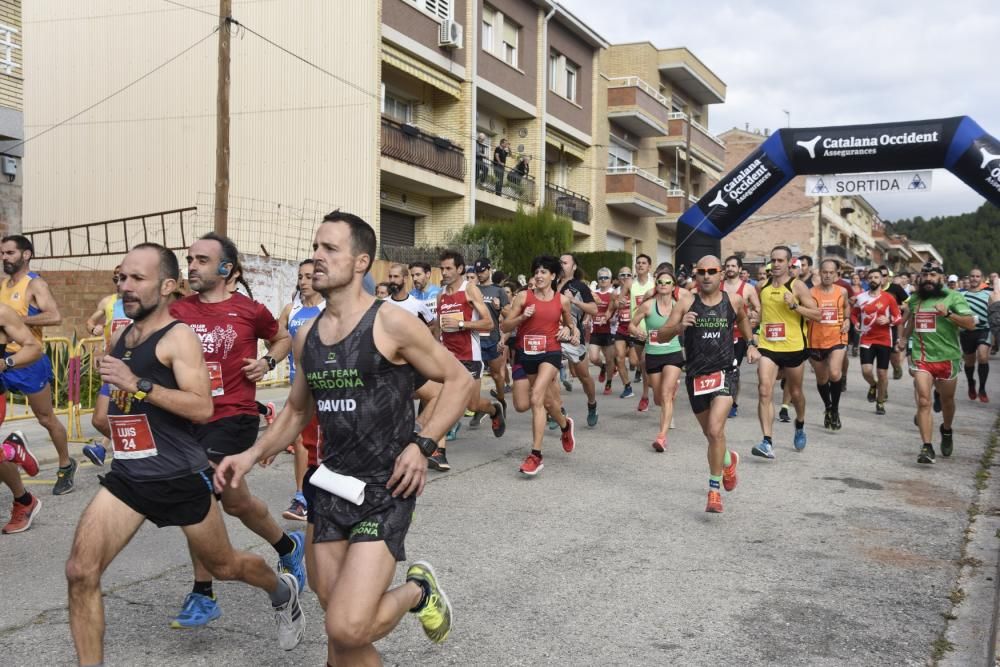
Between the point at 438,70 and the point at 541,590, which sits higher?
the point at 438,70

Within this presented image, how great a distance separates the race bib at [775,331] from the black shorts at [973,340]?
6250mm

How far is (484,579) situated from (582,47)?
3067 cm

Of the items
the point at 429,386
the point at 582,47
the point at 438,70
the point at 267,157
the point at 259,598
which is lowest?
the point at 259,598

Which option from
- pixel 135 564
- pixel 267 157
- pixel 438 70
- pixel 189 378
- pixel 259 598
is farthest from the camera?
pixel 438 70

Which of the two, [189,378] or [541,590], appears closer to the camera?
[189,378]

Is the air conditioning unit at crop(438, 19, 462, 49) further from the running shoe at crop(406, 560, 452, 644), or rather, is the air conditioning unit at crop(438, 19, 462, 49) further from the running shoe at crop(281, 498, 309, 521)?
the running shoe at crop(406, 560, 452, 644)

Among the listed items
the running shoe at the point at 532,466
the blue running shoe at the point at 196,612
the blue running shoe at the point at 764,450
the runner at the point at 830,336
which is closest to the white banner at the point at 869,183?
the runner at the point at 830,336

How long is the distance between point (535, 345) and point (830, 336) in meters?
4.33

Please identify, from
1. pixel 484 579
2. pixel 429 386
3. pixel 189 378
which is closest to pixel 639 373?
pixel 429 386

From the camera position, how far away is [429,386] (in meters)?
8.20

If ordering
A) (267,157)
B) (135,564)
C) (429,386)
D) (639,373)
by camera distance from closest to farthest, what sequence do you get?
(135,564)
(429,386)
(639,373)
(267,157)

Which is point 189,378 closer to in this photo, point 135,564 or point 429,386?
point 135,564

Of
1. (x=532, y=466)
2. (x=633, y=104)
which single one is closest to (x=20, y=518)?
(x=532, y=466)

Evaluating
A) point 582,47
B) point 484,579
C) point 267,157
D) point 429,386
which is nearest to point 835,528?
point 484,579
